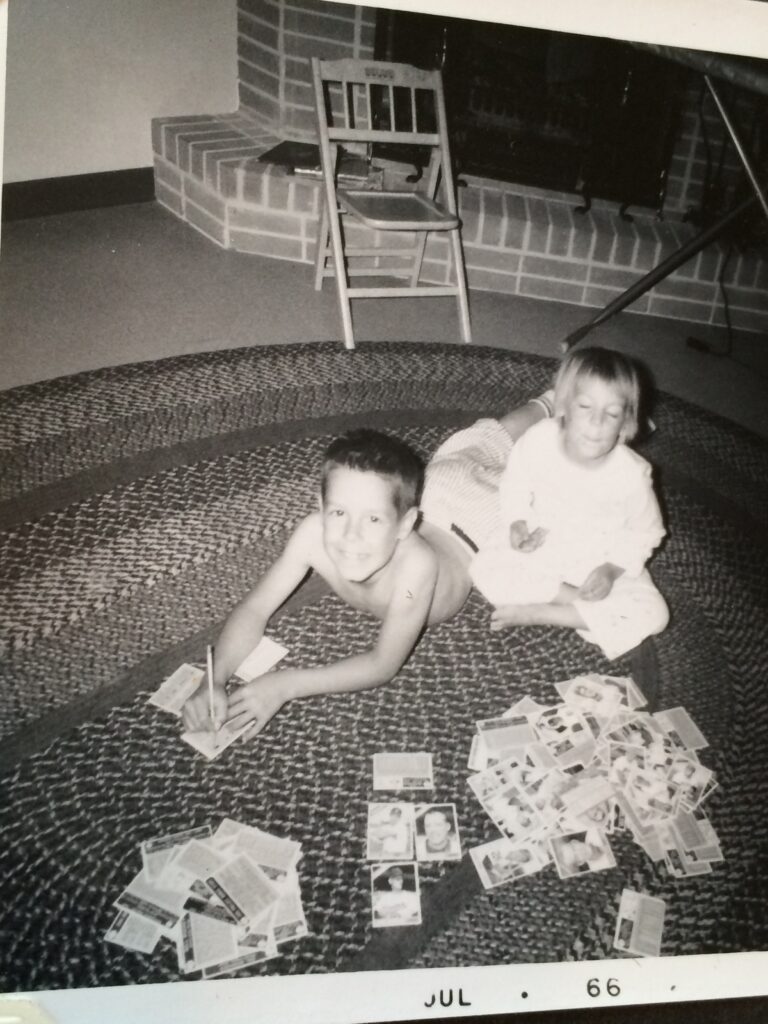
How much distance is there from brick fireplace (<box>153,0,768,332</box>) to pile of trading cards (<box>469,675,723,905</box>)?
1394 millimetres

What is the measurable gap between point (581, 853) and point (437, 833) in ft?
0.51

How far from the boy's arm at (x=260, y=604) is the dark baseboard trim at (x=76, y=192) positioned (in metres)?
0.73

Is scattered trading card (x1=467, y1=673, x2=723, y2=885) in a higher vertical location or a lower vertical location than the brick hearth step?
lower

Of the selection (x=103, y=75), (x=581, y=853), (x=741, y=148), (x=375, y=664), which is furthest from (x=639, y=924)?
(x=103, y=75)

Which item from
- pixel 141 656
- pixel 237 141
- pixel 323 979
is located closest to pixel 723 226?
pixel 237 141

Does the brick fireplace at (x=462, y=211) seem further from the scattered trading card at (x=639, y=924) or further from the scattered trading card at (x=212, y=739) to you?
the scattered trading card at (x=639, y=924)

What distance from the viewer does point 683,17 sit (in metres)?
0.78

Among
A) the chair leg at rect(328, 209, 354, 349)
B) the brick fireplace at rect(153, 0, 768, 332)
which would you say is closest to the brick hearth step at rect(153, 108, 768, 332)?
the brick fireplace at rect(153, 0, 768, 332)

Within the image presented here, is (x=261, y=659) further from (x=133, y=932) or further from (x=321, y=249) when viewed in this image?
(x=321, y=249)

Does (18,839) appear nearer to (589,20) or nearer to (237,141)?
(589,20)

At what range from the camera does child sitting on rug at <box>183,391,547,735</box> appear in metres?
0.83

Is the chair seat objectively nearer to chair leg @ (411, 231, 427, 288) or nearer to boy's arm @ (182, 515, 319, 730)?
chair leg @ (411, 231, 427, 288)

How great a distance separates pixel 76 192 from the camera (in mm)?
1376

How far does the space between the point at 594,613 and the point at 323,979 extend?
22.1 inches
